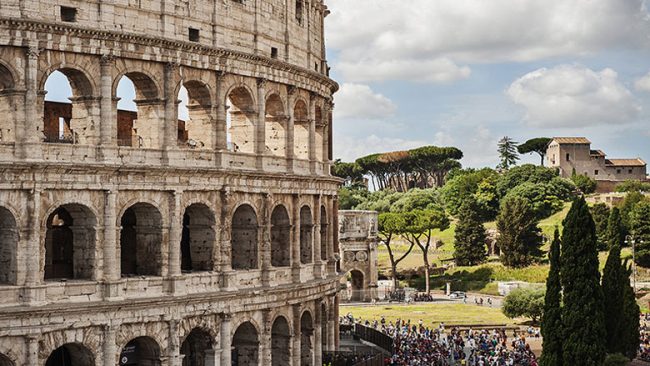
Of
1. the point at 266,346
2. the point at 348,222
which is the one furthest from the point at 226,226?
the point at 348,222

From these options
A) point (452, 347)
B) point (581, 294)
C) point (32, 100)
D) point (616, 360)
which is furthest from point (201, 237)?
point (452, 347)

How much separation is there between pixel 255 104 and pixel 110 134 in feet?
21.1

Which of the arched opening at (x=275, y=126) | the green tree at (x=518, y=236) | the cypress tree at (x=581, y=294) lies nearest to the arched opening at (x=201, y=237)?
the arched opening at (x=275, y=126)

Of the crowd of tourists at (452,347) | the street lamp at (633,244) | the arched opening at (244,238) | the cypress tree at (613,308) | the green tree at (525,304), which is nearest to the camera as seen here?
the arched opening at (244,238)

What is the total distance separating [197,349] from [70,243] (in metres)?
5.30

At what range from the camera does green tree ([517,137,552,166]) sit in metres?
126

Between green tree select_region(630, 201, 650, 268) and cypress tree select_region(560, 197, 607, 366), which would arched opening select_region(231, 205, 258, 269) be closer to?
cypress tree select_region(560, 197, 607, 366)

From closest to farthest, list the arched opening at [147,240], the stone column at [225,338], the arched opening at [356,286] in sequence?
the arched opening at [147,240] → the stone column at [225,338] → the arched opening at [356,286]

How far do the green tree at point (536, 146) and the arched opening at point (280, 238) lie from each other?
95602 millimetres

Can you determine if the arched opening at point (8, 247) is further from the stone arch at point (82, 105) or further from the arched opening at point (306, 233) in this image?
the arched opening at point (306, 233)

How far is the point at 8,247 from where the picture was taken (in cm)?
2650

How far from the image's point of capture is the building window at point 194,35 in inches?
1201

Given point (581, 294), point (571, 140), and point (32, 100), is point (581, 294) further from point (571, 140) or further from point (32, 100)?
point (571, 140)

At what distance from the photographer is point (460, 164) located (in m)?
127
